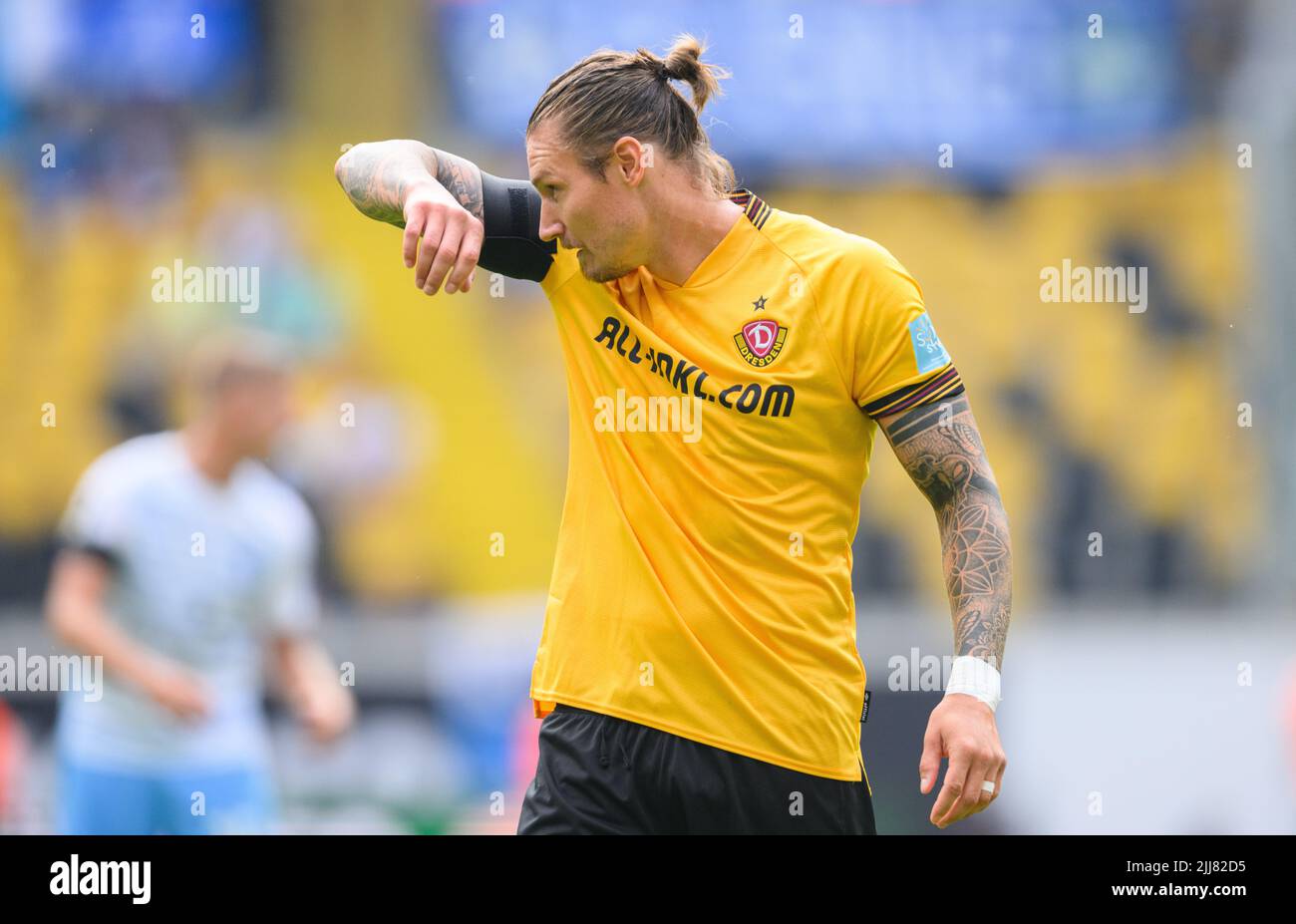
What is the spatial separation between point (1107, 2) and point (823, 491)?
28.6ft

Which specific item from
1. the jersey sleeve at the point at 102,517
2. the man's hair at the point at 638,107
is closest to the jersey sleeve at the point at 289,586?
the jersey sleeve at the point at 102,517

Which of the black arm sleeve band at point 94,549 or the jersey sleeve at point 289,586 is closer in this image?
the black arm sleeve band at point 94,549

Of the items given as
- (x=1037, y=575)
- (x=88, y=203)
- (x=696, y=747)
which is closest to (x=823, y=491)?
(x=696, y=747)

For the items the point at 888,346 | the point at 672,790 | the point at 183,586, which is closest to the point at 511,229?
the point at 888,346

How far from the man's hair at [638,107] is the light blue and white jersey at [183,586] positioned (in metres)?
3.36

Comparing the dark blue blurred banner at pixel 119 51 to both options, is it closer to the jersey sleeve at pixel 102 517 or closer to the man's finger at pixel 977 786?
the jersey sleeve at pixel 102 517

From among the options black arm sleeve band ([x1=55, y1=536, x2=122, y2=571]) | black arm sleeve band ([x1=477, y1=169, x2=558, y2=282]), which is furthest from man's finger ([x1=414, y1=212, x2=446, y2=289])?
black arm sleeve band ([x1=55, y1=536, x2=122, y2=571])

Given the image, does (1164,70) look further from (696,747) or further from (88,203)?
(696,747)

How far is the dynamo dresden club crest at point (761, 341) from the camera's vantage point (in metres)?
3.23

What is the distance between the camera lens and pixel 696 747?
3195 mm

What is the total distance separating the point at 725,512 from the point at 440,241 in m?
0.76

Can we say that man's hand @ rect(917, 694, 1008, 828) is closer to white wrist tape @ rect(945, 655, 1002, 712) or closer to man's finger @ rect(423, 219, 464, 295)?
white wrist tape @ rect(945, 655, 1002, 712)

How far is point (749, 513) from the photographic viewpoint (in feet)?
10.5

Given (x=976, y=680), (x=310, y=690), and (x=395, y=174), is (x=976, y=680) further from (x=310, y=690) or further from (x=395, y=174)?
(x=310, y=690)
